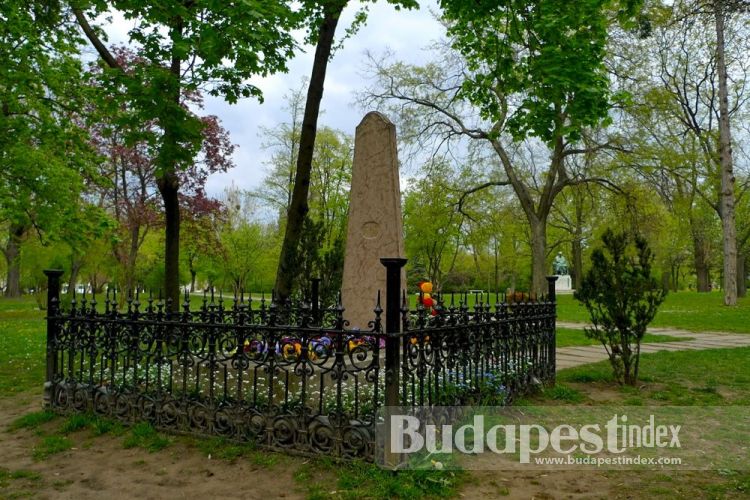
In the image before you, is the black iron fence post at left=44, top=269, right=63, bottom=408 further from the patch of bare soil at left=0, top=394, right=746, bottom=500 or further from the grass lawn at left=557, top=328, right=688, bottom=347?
the grass lawn at left=557, top=328, right=688, bottom=347

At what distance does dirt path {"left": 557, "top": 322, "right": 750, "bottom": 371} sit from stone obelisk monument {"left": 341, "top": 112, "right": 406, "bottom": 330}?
3.43 m

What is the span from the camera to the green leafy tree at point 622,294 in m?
6.83

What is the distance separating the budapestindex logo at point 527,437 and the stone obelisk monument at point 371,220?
2778 mm

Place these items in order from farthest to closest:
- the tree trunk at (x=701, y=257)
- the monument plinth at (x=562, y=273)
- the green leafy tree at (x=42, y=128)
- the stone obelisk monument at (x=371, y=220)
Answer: the monument plinth at (x=562, y=273) → the tree trunk at (x=701, y=257) → the green leafy tree at (x=42, y=128) → the stone obelisk monument at (x=371, y=220)

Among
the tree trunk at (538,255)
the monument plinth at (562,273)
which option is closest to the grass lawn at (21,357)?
the tree trunk at (538,255)

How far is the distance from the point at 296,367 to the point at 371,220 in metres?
3.25

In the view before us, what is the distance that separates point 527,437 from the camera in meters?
4.71

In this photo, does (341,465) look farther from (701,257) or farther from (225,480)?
(701,257)

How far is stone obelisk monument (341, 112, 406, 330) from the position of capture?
7242 millimetres

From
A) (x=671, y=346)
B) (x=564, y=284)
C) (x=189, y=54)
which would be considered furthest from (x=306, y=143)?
(x=564, y=284)

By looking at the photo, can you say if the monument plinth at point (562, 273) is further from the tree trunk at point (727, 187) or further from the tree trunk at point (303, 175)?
the tree trunk at point (303, 175)

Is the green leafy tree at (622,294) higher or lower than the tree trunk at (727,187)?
lower

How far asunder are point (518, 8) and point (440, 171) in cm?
1526

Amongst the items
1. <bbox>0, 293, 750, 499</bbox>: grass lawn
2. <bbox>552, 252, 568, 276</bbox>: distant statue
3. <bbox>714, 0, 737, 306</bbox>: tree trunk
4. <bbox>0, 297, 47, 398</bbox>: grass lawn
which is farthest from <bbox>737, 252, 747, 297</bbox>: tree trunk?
<bbox>0, 297, 47, 398</bbox>: grass lawn
